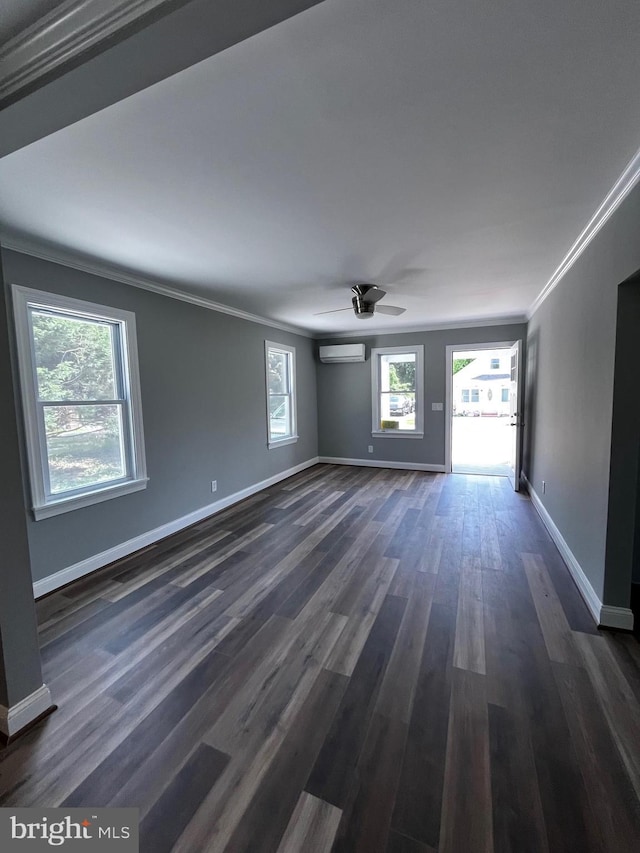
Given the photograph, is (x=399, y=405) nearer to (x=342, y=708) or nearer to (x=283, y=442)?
(x=283, y=442)

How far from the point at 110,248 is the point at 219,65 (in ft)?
6.10

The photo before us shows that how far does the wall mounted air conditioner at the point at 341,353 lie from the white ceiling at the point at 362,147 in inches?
127

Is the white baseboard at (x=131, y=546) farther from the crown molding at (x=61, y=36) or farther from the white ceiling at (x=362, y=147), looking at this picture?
the crown molding at (x=61, y=36)

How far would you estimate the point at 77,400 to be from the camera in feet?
8.96

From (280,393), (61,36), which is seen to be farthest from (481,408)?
(61,36)

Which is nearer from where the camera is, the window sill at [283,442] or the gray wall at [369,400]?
the window sill at [283,442]

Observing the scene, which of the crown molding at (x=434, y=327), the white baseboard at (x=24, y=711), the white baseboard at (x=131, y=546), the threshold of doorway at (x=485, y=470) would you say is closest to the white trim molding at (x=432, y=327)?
the crown molding at (x=434, y=327)

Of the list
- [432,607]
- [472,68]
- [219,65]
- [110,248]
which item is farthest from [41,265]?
[432,607]

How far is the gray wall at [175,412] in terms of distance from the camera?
2.64m

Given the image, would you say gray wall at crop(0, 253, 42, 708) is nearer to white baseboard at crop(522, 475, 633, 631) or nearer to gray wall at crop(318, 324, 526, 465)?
white baseboard at crop(522, 475, 633, 631)

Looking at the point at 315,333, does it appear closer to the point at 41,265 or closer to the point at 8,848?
the point at 41,265

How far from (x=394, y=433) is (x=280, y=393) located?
6.94 feet

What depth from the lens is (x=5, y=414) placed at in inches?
57.7

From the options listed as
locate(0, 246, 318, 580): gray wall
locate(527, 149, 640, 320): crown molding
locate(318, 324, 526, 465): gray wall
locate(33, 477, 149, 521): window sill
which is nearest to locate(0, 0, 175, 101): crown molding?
locate(0, 246, 318, 580): gray wall
